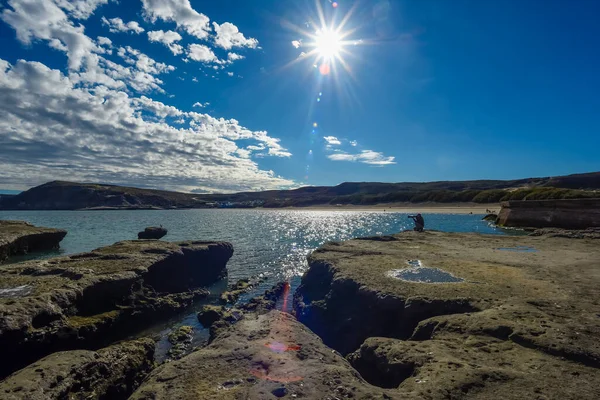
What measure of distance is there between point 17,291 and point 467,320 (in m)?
18.7

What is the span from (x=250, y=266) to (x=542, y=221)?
126 feet

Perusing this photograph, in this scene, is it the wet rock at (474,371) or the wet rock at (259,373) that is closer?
the wet rock at (474,371)

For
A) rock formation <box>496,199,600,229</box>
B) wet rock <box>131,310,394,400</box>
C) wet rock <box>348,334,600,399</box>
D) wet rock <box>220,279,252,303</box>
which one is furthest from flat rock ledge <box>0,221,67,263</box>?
rock formation <box>496,199,600,229</box>

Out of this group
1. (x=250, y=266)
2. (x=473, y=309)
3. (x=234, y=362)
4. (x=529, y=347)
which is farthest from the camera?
(x=250, y=266)

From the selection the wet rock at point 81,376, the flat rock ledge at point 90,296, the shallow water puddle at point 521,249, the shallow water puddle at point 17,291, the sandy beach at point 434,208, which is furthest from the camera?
the sandy beach at point 434,208

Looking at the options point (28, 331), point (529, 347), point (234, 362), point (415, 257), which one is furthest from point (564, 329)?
point (28, 331)

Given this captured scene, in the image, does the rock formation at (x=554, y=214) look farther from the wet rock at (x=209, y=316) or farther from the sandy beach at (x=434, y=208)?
the sandy beach at (x=434, y=208)

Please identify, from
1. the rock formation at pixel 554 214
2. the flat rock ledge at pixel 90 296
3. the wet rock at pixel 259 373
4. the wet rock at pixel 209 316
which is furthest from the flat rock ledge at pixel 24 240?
the rock formation at pixel 554 214

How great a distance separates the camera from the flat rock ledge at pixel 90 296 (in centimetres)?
1160

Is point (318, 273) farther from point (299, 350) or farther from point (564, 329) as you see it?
point (564, 329)

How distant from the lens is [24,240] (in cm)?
3950

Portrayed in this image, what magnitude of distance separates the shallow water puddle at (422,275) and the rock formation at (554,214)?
30.9m

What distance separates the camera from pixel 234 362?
871 centimetres

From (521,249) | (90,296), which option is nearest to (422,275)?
(521,249)
